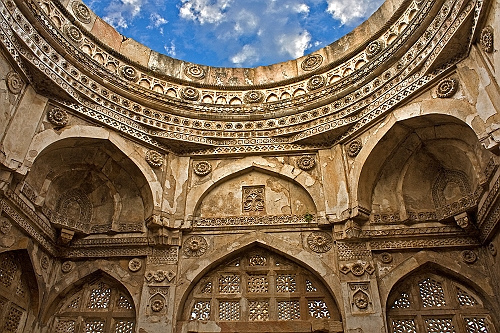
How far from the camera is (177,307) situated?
22.9 ft

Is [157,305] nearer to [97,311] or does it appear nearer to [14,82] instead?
[97,311]

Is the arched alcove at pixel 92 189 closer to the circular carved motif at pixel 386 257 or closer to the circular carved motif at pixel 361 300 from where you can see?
the circular carved motif at pixel 361 300

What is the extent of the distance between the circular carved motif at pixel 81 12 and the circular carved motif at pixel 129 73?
3.66ft

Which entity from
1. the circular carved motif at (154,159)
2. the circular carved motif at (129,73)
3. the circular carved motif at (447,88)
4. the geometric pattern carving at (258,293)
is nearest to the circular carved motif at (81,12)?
the circular carved motif at (129,73)

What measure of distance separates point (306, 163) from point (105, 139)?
371 cm

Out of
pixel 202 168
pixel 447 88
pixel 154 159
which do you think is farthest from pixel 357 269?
pixel 154 159

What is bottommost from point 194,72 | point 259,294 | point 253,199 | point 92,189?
point 259,294

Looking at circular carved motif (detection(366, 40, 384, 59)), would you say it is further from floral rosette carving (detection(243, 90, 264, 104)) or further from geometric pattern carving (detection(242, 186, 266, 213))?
geometric pattern carving (detection(242, 186, 266, 213))

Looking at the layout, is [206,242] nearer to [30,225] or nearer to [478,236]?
[30,225]

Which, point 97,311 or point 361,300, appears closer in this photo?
point 361,300

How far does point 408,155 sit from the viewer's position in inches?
302

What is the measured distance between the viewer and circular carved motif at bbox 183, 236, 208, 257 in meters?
7.52

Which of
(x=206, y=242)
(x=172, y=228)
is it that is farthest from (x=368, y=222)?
(x=172, y=228)

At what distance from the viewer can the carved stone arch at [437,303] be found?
6.46 m
